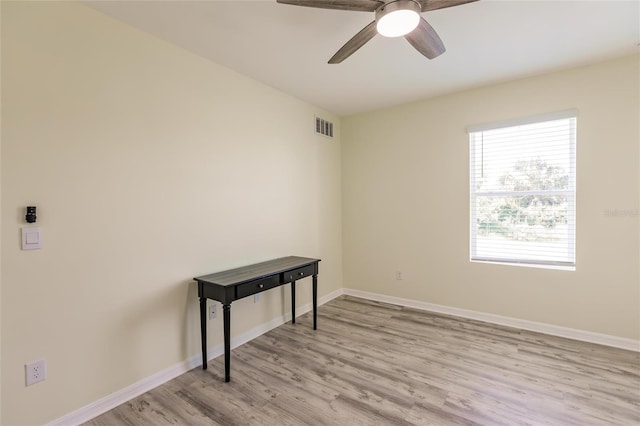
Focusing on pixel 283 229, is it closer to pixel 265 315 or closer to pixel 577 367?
pixel 265 315

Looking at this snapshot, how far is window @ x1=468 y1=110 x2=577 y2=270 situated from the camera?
3000mm

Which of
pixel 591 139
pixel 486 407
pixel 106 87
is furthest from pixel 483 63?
pixel 106 87

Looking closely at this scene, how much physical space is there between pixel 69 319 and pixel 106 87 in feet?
4.98

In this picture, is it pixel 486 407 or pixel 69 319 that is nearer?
pixel 69 319

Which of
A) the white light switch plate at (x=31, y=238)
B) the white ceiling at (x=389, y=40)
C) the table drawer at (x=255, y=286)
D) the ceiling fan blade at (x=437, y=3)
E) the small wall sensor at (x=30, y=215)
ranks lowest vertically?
the table drawer at (x=255, y=286)

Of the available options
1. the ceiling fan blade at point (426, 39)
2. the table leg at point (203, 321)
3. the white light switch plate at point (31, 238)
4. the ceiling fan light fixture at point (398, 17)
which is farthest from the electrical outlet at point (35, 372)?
the ceiling fan blade at point (426, 39)

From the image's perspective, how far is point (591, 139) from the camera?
2834 mm

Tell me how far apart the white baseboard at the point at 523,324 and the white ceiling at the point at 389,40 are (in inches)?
101

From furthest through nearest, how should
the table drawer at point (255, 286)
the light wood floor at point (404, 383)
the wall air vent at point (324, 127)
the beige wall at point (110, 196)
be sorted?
1. the wall air vent at point (324, 127)
2. the table drawer at point (255, 286)
3. the light wood floor at point (404, 383)
4. the beige wall at point (110, 196)

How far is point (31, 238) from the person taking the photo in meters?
1.71

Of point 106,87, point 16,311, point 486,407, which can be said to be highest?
point 106,87

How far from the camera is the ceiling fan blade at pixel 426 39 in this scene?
5.95 feet

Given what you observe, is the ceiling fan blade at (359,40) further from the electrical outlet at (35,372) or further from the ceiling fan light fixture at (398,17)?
the electrical outlet at (35,372)

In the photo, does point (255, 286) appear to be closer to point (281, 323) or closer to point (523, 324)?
point (281, 323)
